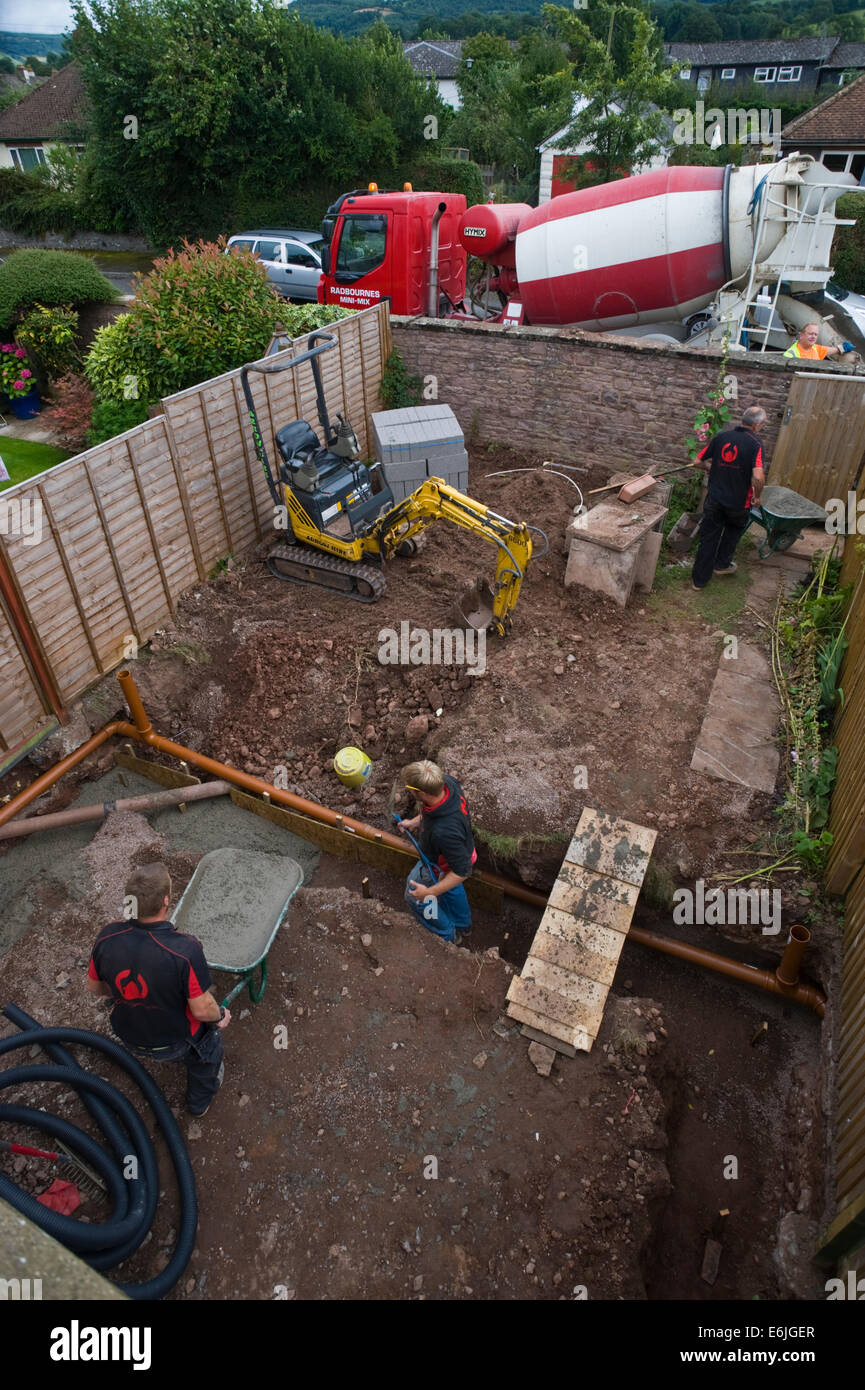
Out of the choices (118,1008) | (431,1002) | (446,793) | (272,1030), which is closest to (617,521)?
(446,793)

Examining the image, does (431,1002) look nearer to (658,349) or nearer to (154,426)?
(154,426)

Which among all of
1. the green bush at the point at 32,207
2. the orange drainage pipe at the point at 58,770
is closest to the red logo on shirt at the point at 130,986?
the orange drainage pipe at the point at 58,770

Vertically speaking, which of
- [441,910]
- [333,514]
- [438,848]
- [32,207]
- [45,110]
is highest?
[45,110]

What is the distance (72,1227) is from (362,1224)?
1.36m

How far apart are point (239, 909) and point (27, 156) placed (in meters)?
40.9

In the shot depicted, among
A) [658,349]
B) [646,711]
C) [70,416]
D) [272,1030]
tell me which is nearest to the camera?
[272,1030]

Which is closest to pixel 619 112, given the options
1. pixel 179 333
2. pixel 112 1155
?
pixel 179 333

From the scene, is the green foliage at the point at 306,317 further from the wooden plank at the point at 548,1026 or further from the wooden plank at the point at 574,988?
the wooden plank at the point at 548,1026

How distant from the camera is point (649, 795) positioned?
5887mm

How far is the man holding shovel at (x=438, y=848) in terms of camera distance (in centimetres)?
458

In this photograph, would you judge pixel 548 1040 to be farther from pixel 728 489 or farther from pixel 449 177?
pixel 449 177

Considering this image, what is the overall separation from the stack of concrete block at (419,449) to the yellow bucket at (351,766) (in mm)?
3994

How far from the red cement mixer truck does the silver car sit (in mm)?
4005

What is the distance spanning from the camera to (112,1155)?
12.8 feet
